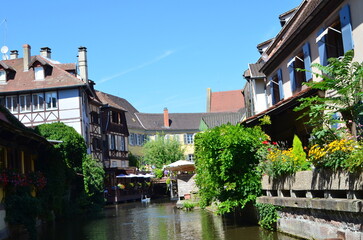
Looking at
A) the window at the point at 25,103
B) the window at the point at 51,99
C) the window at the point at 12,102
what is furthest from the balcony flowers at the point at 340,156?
the window at the point at 12,102

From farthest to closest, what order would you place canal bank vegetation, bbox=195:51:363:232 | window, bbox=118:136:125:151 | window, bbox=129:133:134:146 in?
1. window, bbox=129:133:134:146
2. window, bbox=118:136:125:151
3. canal bank vegetation, bbox=195:51:363:232

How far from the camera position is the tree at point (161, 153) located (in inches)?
2431

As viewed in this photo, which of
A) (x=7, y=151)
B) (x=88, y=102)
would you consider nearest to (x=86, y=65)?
(x=88, y=102)

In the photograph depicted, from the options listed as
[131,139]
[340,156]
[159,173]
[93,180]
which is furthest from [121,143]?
[340,156]

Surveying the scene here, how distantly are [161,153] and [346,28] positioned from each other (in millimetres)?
50003

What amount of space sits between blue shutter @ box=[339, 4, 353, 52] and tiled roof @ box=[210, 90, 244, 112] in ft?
224

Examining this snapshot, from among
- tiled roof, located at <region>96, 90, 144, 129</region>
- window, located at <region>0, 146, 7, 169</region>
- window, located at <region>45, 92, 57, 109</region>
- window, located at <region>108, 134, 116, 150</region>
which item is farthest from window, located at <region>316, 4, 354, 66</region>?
tiled roof, located at <region>96, 90, 144, 129</region>

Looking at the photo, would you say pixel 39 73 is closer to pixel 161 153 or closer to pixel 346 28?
pixel 161 153

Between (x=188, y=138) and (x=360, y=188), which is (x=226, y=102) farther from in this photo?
(x=360, y=188)

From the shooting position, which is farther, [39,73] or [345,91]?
[39,73]

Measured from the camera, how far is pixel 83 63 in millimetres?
43938

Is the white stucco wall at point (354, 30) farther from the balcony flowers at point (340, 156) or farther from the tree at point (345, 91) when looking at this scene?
the balcony flowers at point (340, 156)

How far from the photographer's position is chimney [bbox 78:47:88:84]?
1720 inches

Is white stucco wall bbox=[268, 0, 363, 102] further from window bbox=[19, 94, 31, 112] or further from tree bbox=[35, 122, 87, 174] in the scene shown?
window bbox=[19, 94, 31, 112]
